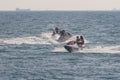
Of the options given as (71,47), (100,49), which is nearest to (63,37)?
(100,49)

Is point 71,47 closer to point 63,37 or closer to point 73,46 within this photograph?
point 73,46

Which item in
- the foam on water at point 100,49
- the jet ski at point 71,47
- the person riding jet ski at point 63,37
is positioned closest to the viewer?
the jet ski at point 71,47

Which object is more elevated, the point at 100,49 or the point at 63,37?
the point at 63,37

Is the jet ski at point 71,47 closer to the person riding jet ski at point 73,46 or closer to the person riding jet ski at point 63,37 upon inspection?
the person riding jet ski at point 73,46

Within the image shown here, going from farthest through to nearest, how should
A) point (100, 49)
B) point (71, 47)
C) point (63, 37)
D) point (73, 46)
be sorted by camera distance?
point (63, 37)
point (100, 49)
point (73, 46)
point (71, 47)

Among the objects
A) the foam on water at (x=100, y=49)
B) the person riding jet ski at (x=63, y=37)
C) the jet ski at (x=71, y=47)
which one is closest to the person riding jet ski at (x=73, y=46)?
the jet ski at (x=71, y=47)

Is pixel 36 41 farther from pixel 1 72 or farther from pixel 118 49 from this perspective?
pixel 1 72

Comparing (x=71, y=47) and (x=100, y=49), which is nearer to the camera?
(x=71, y=47)

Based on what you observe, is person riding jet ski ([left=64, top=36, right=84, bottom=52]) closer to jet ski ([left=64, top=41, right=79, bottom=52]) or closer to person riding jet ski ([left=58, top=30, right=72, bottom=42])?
jet ski ([left=64, top=41, right=79, bottom=52])

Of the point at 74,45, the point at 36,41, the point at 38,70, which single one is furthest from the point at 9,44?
the point at 38,70

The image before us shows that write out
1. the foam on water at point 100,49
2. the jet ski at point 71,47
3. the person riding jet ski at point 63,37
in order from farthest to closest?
1. the person riding jet ski at point 63,37
2. the foam on water at point 100,49
3. the jet ski at point 71,47

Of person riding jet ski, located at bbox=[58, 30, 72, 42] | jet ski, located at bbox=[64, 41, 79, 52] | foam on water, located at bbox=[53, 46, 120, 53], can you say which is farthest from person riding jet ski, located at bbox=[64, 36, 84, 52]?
person riding jet ski, located at bbox=[58, 30, 72, 42]

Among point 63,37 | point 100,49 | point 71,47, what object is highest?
point 63,37

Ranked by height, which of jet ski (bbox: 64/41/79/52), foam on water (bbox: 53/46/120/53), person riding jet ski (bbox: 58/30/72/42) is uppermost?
person riding jet ski (bbox: 58/30/72/42)
